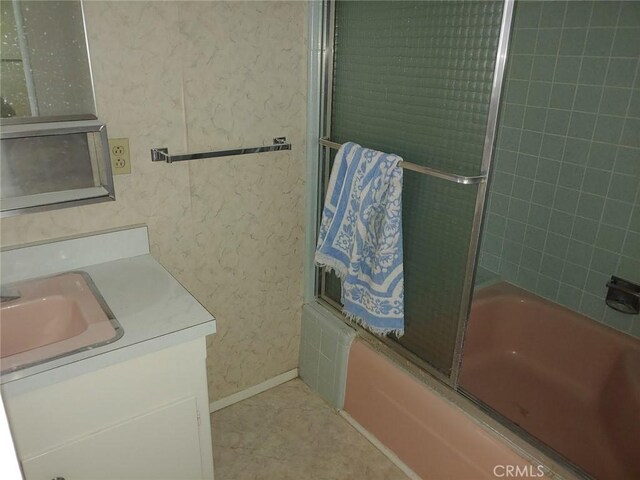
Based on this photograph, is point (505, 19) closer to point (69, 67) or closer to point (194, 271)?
point (69, 67)

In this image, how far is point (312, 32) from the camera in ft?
5.76

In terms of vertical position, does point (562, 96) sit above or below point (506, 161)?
above

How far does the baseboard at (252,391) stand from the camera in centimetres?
205

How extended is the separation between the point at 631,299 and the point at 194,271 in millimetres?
1604

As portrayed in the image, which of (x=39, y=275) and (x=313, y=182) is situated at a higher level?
(x=313, y=182)

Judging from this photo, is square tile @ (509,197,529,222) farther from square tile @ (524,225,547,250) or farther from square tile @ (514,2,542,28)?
square tile @ (514,2,542,28)

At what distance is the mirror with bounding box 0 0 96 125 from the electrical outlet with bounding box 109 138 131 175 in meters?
0.11

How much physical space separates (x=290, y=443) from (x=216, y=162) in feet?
3.56

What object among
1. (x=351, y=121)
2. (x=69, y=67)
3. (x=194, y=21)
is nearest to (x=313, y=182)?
(x=351, y=121)

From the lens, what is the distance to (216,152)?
167 centimetres

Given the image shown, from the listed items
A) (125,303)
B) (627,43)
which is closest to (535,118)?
(627,43)

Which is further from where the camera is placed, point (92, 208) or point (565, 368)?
point (565, 368)

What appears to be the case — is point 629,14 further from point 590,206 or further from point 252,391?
point 252,391

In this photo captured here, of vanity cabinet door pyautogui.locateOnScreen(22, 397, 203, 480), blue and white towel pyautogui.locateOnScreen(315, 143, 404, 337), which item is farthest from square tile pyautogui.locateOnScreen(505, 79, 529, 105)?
vanity cabinet door pyautogui.locateOnScreen(22, 397, 203, 480)
